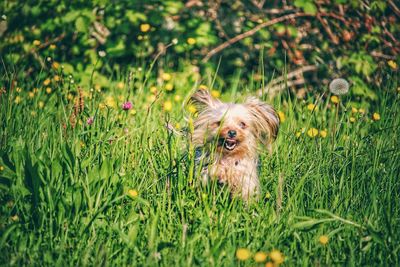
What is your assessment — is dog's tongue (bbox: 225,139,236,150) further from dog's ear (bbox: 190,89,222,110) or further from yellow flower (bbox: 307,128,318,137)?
yellow flower (bbox: 307,128,318,137)

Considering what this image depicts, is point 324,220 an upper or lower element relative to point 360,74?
upper

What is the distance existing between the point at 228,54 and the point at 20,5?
8.51 ft

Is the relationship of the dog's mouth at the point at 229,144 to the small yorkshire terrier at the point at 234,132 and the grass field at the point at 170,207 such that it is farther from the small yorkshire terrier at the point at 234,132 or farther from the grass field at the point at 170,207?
the grass field at the point at 170,207

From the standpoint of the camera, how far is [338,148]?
305 centimetres

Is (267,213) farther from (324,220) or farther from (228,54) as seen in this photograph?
(228,54)

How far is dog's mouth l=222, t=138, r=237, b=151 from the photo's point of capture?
346 cm

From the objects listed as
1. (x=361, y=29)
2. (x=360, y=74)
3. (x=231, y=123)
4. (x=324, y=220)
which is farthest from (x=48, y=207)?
(x=361, y=29)

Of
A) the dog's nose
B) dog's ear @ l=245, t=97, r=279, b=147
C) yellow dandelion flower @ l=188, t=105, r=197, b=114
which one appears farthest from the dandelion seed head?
yellow dandelion flower @ l=188, t=105, r=197, b=114

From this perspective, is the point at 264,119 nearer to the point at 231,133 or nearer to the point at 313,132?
the point at 231,133

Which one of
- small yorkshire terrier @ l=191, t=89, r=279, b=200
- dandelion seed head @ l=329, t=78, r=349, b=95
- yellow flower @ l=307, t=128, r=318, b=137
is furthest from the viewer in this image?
small yorkshire terrier @ l=191, t=89, r=279, b=200

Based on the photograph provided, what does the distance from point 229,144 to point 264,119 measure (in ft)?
1.23

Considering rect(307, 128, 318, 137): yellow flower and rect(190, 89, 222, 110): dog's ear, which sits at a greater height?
rect(307, 128, 318, 137): yellow flower

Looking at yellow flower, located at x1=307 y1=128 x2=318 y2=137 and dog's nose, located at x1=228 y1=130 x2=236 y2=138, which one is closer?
yellow flower, located at x1=307 y1=128 x2=318 y2=137

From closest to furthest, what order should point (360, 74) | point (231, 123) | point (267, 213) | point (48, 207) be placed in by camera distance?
point (48, 207), point (267, 213), point (231, 123), point (360, 74)
